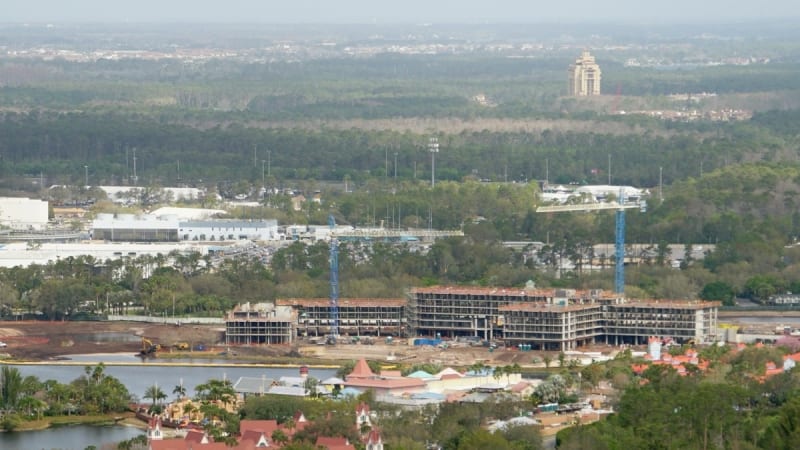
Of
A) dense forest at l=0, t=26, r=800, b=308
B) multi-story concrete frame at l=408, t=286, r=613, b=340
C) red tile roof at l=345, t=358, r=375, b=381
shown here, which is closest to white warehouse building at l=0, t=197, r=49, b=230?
dense forest at l=0, t=26, r=800, b=308

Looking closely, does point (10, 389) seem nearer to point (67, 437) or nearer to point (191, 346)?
point (67, 437)

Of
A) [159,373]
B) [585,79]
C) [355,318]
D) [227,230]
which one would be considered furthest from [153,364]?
[585,79]

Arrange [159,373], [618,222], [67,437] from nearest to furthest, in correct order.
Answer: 1. [67,437]
2. [159,373]
3. [618,222]

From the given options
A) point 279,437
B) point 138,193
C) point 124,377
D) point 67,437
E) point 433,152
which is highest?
point 279,437

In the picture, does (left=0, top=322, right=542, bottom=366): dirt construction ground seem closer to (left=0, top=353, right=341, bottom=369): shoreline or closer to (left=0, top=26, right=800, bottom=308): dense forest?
(left=0, top=353, right=341, bottom=369): shoreline

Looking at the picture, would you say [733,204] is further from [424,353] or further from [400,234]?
[424,353]

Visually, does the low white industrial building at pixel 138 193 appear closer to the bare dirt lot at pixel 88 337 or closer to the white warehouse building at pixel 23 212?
the white warehouse building at pixel 23 212
